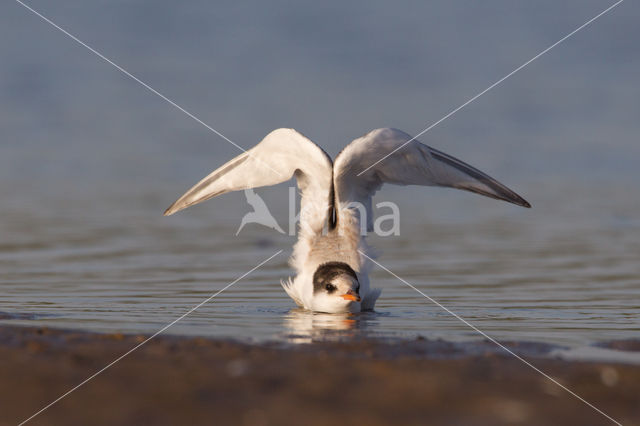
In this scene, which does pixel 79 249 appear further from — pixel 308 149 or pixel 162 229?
pixel 308 149

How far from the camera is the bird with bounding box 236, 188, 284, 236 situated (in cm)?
1345

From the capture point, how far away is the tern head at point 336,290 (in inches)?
276

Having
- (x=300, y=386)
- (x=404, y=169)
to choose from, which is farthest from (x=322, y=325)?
(x=300, y=386)

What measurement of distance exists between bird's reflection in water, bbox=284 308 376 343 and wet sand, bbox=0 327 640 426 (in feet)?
2.09

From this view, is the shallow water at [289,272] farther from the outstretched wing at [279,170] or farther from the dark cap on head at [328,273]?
the outstretched wing at [279,170]

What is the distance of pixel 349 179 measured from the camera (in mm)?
7832

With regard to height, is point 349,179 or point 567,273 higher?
point 349,179

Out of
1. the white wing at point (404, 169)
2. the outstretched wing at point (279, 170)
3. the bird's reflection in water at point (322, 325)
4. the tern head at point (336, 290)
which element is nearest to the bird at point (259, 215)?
the outstretched wing at point (279, 170)

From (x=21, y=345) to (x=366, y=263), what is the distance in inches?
135

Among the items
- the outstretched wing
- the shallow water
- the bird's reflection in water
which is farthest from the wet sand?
the outstretched wing

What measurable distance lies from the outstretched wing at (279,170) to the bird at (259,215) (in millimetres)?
4604

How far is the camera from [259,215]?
15.1m

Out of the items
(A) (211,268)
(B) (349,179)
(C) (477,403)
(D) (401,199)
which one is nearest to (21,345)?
(C) (477,403)

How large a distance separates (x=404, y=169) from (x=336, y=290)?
1.30 meters
